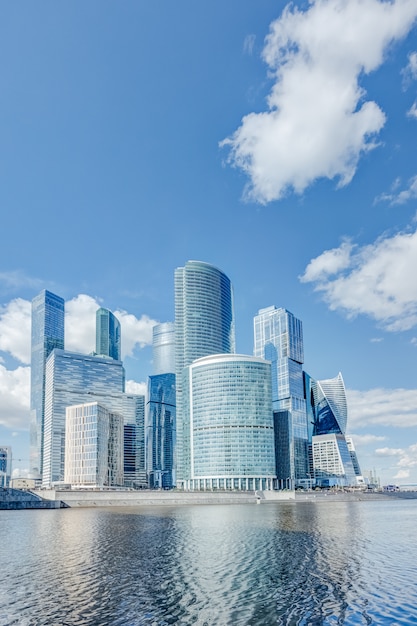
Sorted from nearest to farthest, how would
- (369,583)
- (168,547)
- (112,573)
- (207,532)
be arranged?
(369,583), (112,573), (168,547), (207,532)

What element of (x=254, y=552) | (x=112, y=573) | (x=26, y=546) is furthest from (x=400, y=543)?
(x=26, y=546)

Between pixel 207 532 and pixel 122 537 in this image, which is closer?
pixel 122 537

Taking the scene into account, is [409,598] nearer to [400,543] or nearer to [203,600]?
[203,600]

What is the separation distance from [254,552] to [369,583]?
21640 mm

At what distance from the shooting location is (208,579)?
53.7m

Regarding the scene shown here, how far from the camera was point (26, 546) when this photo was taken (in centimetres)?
7981

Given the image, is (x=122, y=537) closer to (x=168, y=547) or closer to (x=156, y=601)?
(x=168, y=547)

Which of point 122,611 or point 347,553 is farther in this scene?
point 347,553

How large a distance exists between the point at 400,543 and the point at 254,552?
84.6 feet

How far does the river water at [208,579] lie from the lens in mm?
41094

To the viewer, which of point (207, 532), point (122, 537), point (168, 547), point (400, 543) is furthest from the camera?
point (207, 532)

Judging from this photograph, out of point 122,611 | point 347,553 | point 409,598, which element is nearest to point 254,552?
point 347,553

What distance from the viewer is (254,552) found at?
71.5 meters

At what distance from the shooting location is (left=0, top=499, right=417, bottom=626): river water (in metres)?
41.1
